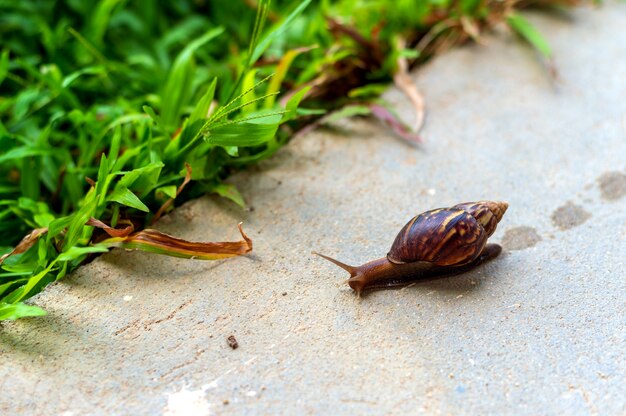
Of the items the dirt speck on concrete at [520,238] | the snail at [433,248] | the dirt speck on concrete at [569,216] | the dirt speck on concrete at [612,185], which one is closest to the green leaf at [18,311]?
the snail at [433,248]

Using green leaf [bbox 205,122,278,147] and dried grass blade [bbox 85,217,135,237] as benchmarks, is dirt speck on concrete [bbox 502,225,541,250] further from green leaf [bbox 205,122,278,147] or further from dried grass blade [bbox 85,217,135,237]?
dried grass blade [bbox 85,217,135,237]

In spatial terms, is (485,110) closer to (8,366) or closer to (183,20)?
(183,20)

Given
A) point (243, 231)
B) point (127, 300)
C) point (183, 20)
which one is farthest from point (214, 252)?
point (183, 20)

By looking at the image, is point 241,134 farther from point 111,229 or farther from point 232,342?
point 232,342

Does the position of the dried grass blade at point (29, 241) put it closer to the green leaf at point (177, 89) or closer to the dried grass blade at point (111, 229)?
the dried grass blade at point (111, 229)

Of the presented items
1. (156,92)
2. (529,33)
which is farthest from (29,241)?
(529,33)
